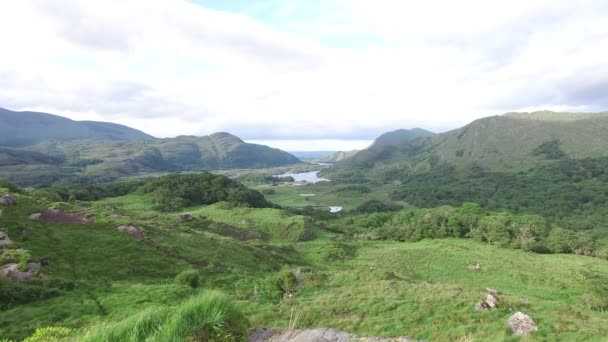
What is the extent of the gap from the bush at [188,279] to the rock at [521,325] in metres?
25.8

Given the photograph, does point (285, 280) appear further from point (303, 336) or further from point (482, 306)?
point (303, 336)

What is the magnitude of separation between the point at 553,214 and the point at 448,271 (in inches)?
7122

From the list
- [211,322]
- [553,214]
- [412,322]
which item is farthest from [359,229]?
[553,214]

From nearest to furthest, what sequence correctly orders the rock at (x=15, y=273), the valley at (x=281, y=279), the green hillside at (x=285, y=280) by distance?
the green hillside at (x=285, y=280), the valley at (x=281, y=279), the rock at (x=15, y=273)

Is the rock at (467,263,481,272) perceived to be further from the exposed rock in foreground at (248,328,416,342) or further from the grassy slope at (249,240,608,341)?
the exposed rock in foreground at (248,328,416,342)

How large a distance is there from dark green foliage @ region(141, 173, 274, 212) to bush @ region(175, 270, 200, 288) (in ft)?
261

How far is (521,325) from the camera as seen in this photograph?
16.5 metres

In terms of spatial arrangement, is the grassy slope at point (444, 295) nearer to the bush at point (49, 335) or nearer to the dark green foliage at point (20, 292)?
the bush at point (49, 335)

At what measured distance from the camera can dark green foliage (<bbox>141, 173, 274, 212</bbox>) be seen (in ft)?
386

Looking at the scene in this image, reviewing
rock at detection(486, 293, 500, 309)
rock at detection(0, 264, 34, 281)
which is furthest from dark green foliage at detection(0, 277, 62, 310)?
rock at detection(486, 293, 500, 309)

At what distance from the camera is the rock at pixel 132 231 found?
43.5 metres

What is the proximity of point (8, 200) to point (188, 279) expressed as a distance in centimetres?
2974

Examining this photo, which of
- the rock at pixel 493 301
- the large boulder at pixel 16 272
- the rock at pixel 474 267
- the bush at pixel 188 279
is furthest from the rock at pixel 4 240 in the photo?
the rock at pixel 474 267

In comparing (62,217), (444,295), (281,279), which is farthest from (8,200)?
(444,295)
